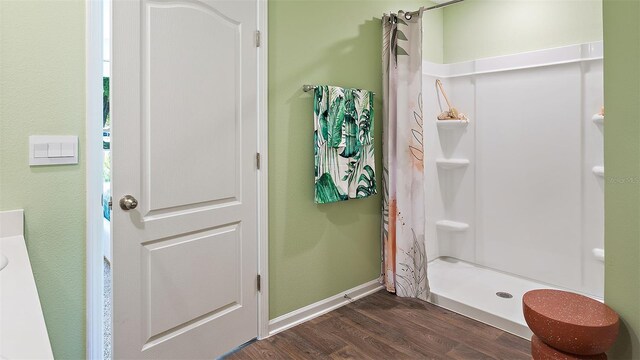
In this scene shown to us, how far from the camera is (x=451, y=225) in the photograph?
3.53m

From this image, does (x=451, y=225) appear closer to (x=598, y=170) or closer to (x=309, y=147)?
(x=598, y=170)

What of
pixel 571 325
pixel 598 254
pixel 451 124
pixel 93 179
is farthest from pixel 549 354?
pixel 451 124

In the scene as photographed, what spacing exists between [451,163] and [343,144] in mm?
1438

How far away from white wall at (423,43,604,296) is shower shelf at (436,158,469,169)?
6cm

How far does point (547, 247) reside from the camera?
3023 millimetres

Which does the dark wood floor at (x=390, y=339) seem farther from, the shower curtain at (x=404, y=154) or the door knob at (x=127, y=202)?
the door knob at (x=127, y=202)

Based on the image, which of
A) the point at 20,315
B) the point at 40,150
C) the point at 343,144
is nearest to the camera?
the point at 20,315

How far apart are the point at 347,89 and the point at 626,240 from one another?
5.98 ft

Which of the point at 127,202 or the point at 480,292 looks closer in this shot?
the point at 127,202

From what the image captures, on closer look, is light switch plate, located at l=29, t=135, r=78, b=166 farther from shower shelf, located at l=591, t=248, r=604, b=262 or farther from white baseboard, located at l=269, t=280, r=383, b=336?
shower shelf, located at l=591, t=248, r=604, b=262

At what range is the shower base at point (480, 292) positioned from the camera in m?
2.40

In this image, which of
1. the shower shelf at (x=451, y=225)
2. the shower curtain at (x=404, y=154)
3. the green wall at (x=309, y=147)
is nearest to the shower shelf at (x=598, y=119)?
the shower curtain at (x=404, y=154)

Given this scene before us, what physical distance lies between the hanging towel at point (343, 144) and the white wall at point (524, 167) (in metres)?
1.07

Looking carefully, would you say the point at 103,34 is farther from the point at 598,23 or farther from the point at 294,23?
the point at 598,23
